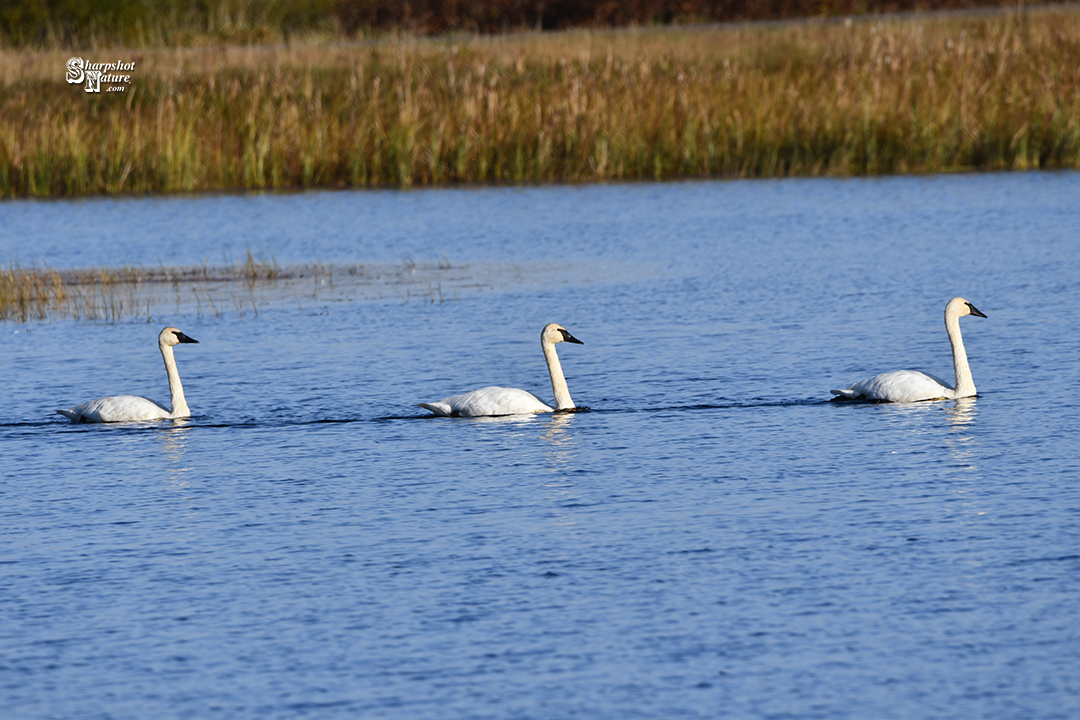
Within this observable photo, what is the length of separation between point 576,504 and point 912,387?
3.17 meters

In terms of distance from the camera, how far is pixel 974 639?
6602 millimetres

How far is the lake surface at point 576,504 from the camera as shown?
6406mm

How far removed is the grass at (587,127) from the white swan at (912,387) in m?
11.6

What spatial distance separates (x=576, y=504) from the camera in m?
8.98

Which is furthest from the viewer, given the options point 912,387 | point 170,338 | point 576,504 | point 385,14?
point 385,14

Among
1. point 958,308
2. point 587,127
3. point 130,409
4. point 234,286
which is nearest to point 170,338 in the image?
point 130,409

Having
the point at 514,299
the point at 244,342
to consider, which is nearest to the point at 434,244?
the point at 514,299

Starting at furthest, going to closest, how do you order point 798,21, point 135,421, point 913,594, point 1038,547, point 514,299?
point 798,21
point 514,299
point 135,421
point 1038,547
point 913,594

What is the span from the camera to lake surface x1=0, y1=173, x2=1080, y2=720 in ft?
21.0

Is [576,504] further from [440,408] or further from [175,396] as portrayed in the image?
[175,396]

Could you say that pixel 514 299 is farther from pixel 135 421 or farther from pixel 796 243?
pixel 135 421

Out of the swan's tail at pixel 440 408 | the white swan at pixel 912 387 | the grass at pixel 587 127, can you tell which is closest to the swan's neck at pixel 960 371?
the white swan at pixel 912 387

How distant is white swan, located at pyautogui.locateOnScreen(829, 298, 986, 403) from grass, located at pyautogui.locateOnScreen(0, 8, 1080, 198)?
456 inches

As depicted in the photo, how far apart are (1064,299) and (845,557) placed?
25.1 ft
